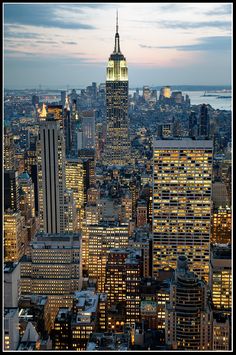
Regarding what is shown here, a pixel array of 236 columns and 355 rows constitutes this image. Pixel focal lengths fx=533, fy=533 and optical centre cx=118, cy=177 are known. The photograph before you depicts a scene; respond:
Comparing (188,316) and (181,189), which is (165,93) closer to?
(181,189)

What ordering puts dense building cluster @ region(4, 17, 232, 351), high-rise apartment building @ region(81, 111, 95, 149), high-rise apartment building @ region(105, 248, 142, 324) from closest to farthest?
1. dense building cluster @ region(4, 17, 232, 351)
2. high-rise apartment building @ region(105, 248, 142, 324)
3. high-rise apartment building @ region(81, 111, 95, 149)

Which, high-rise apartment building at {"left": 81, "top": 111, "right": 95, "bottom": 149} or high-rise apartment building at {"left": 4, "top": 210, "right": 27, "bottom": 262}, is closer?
high-rise apartment building at {"left": 4, "top": 210, "right": 27, "bottom": 262}

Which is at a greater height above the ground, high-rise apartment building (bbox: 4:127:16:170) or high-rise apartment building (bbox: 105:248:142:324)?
high-rise apartment building (bbox: 4:127:16:170)

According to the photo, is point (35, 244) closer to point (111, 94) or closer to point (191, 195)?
point (191, 195)

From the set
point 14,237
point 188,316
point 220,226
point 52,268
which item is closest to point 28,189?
point 14,237

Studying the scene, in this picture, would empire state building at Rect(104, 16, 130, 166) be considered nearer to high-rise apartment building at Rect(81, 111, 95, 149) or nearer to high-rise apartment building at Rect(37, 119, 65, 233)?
high-rise apartment building at Rect(81, 111, 95, 149)

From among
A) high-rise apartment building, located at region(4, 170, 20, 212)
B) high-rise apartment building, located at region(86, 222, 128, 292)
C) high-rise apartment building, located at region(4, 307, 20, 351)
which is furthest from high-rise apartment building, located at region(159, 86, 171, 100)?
high-rise apartment building, located at region(4, 307, 20, 351)

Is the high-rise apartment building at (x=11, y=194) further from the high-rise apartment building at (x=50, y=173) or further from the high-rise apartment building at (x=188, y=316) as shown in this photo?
the high-rise apartment building at (x=188, y=316)
